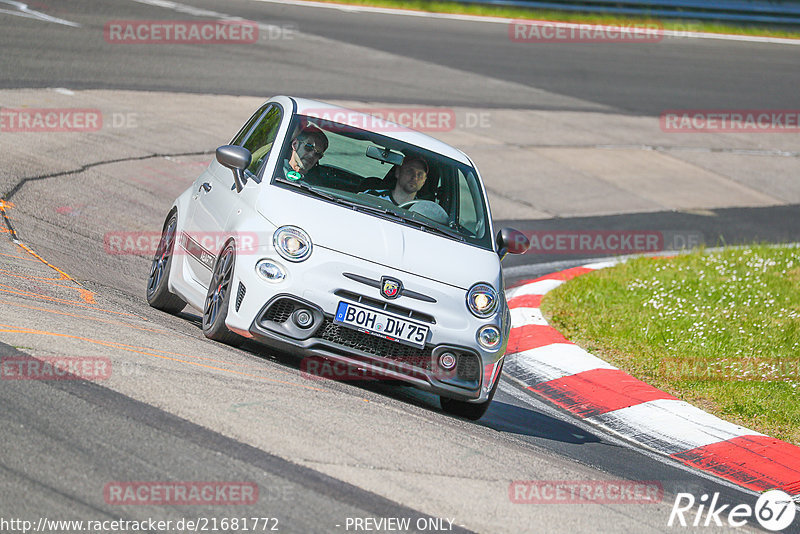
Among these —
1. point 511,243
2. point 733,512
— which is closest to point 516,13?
point 511,243

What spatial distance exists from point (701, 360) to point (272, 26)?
15.7 m

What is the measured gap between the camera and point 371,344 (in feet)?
19.8

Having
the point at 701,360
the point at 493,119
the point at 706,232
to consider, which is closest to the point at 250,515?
the point at 701,360

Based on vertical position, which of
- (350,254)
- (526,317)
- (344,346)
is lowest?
(526,317)

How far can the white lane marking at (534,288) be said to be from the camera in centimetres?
1047

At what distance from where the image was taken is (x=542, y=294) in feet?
34.2

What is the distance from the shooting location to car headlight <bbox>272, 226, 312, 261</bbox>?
6105 mm

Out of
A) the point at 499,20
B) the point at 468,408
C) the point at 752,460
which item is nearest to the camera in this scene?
the point at 468,408

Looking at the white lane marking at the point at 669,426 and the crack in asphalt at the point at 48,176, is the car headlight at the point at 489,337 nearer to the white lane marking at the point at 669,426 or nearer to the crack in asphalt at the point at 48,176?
the white lane marking at the point at 669,426

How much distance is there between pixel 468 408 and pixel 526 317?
10.1ft

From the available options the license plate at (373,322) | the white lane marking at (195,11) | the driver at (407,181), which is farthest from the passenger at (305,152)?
the white lane marking at (195,11)

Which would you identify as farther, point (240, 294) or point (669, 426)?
point (669, 426)

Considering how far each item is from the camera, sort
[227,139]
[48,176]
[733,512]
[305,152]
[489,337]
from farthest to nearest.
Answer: [227,139]
[48,176]
[305,152]
[489,337]
[733,512]

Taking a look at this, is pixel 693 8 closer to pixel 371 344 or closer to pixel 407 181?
pixel 407 181
